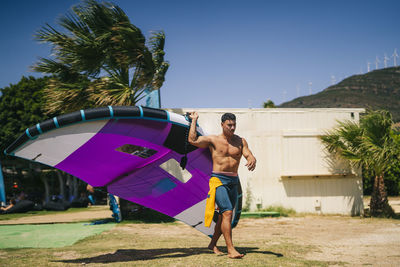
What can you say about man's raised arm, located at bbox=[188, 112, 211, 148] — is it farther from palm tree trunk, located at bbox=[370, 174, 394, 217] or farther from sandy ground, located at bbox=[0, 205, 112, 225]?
palm tree trunk, located at bbox=[370, 174, 394, 217]

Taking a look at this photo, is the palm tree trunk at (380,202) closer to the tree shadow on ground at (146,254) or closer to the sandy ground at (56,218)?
the tree shadow on ground at (146,254)

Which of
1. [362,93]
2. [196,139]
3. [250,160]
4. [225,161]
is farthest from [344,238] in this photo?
[362,93]

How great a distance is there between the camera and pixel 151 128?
198 inches

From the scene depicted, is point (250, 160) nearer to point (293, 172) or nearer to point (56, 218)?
point (293, 172)

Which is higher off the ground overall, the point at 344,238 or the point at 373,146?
the point at 373,146

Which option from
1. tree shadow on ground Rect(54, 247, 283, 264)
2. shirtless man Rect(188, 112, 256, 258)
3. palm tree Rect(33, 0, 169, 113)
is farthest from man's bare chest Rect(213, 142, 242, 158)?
palm tree Rect(33, 0, 169, 113)

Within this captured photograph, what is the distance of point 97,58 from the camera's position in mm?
11086

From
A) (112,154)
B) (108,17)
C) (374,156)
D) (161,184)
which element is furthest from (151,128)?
(374,156)

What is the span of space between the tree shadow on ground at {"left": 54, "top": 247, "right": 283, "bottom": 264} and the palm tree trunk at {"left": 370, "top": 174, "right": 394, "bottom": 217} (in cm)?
798

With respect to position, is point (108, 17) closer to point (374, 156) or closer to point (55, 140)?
point (55, 140)

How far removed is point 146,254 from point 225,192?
5.26 feet

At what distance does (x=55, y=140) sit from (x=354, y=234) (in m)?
6.89

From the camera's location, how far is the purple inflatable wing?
14.3ft

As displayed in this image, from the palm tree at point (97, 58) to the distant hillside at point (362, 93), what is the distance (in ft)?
196
